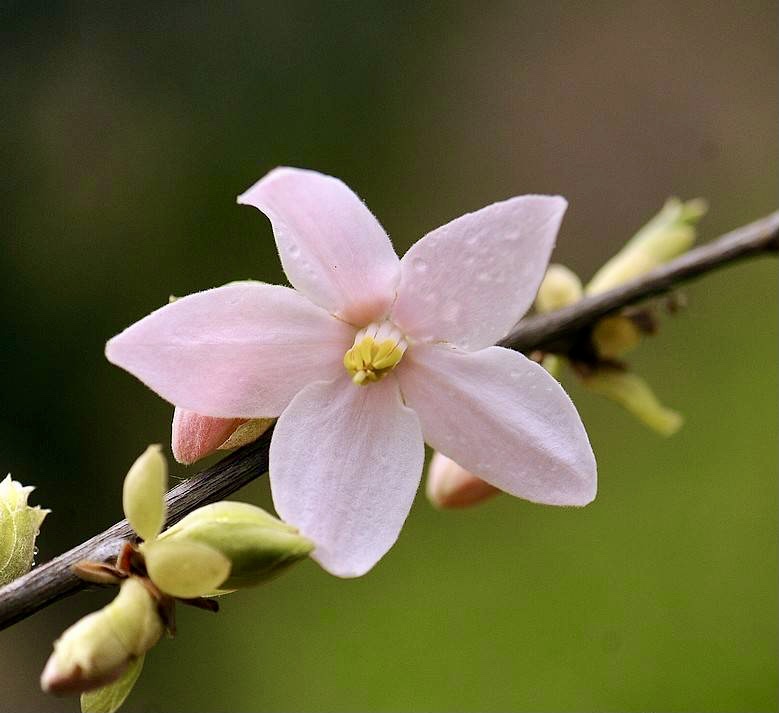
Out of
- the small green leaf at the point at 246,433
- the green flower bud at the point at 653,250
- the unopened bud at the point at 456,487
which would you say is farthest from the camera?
the green flower bud at the point at 653,250

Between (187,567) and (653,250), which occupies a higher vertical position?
(187,567)

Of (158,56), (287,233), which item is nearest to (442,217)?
(158,56)

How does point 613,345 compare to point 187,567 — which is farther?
point 613,345

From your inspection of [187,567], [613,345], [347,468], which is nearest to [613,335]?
[613,345]

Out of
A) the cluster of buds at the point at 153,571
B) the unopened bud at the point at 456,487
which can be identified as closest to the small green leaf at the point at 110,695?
the cluster of buds at the point at 153,571

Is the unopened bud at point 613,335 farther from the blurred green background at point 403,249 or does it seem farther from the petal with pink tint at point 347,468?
the blurred green background at point 403,249

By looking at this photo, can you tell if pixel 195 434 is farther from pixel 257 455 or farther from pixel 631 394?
pixel 631 394
